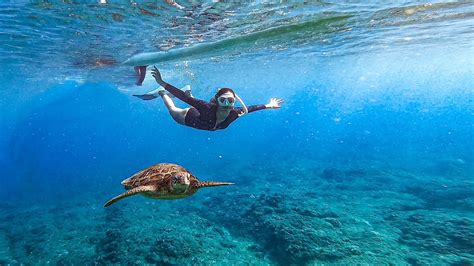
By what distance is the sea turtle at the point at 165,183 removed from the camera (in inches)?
179

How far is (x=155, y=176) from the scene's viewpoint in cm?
521

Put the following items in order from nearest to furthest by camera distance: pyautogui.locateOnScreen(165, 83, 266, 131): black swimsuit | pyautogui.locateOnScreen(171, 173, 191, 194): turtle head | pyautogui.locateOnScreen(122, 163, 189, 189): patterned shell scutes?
pyautogui.locateOnScreen(171, 173, 191, 194): turtle head → pyautogui.locateOnScreen(122, 163, 189, 189): patterned shell scutes → pyautogui.locateOnScreen(165, 83, 266, 131): black swimsuit

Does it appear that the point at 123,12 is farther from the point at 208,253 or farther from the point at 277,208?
the point at 277,208

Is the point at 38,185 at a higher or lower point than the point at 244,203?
lower

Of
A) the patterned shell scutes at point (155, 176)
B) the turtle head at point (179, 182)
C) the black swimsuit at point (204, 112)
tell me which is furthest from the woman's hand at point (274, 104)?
the turtle head at point (179, 182)

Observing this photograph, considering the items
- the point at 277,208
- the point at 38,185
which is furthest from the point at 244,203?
the point at 38,185

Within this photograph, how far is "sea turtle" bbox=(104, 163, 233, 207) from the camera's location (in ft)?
14.9

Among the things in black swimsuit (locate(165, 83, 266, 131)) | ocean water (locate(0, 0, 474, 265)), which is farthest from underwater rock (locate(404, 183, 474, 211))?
black swimsuit (locate(165, 83, 266, 131))

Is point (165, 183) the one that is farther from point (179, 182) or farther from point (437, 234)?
point (437, 234)

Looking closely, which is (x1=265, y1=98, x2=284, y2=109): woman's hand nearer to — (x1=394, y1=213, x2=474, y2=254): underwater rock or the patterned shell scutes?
the patterned shell scutes

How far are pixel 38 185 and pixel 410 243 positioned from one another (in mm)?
31293

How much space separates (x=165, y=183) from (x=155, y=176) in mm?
415

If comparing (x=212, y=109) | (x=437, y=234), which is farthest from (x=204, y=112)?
(x=437, y=234)

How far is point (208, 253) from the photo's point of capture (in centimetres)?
996
